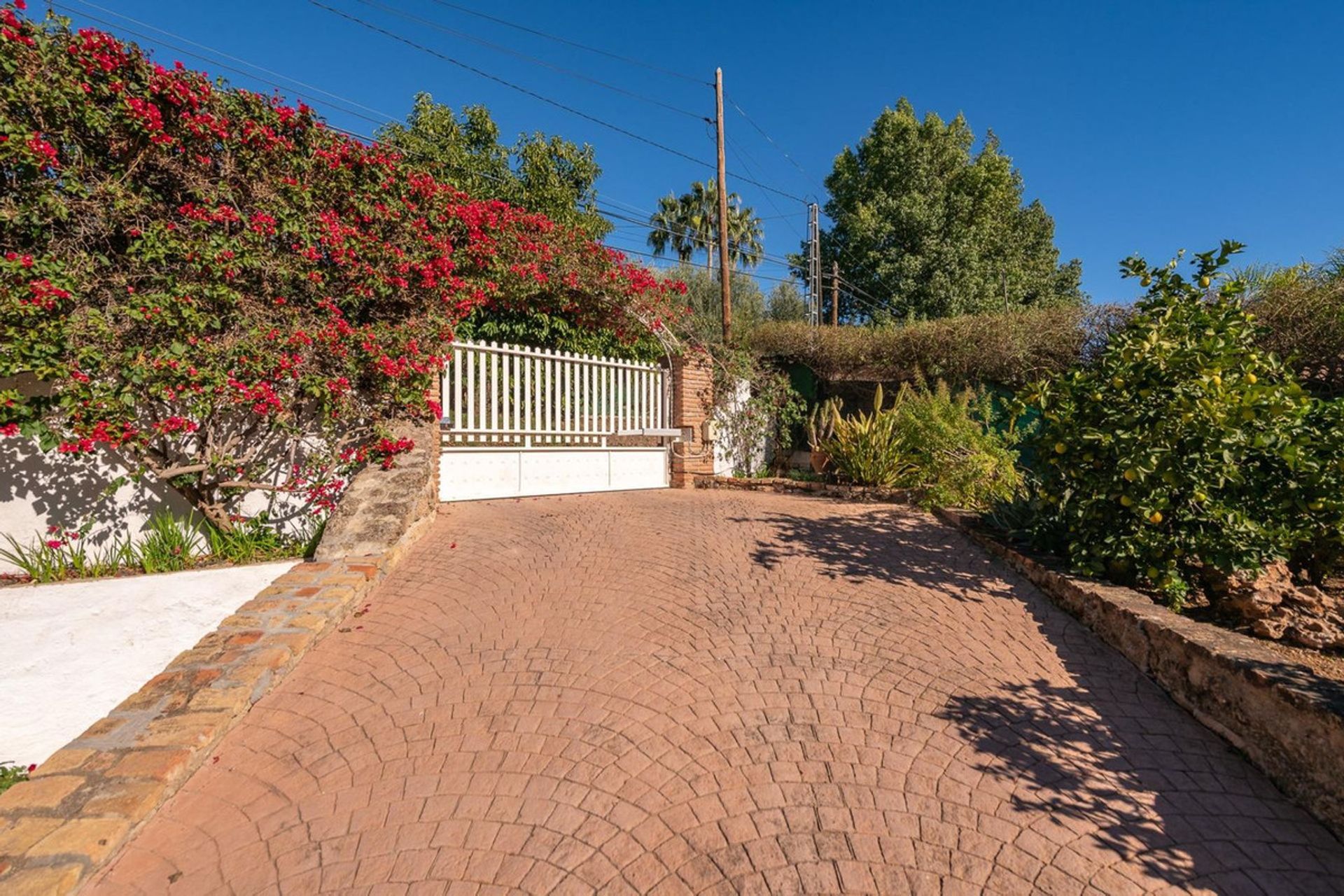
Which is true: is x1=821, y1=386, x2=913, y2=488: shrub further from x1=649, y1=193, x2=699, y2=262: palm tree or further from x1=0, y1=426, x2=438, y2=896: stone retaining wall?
x1=649, y1=193, x2=699, y2=262: palm tree

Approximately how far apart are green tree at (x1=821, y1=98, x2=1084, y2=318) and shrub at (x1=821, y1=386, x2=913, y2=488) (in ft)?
45.6

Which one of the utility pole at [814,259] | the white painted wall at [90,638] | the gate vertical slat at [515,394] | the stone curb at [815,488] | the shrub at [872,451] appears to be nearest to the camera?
the white painted wall at [90,638]

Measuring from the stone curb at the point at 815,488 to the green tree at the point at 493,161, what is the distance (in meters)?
6.61

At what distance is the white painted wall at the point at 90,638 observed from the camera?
10.3 feet

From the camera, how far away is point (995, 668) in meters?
3.01

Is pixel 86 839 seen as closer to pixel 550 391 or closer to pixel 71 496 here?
pixel 71 496

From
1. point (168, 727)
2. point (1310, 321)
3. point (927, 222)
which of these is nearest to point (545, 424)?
point (168, 727)

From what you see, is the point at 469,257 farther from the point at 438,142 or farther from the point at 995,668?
the point at 438,142

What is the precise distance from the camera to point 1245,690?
96.1 inches

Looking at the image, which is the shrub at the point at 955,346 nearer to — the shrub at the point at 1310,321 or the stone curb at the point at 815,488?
the shrub at the point at 1310,321

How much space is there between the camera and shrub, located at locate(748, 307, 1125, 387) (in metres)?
8.52

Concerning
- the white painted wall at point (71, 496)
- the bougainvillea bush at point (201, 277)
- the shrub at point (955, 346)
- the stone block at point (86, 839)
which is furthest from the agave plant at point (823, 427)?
the stone block at point (86, 839)

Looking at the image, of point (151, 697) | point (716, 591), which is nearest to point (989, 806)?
point (716, 591)

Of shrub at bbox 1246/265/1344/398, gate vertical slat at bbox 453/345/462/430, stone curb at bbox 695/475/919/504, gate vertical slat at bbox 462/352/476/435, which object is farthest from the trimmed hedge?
gate vertical slat at bbox 453/345/462/430
